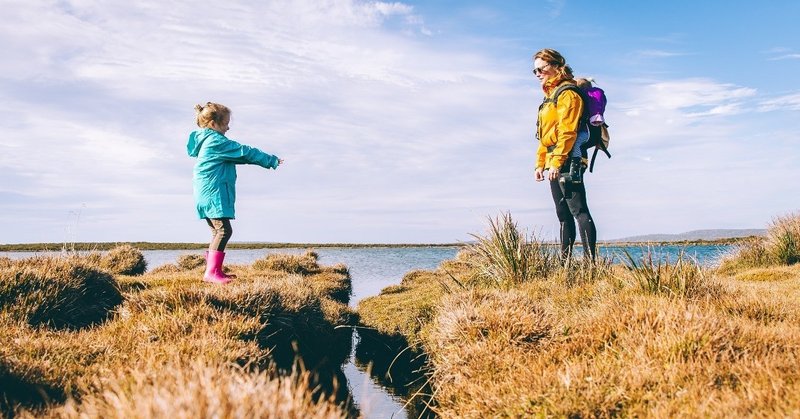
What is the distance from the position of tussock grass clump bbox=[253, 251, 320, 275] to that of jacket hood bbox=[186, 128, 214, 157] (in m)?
5.85

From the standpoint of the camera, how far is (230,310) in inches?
215

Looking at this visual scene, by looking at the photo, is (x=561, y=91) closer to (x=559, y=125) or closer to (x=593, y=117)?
(x=559, y=125)

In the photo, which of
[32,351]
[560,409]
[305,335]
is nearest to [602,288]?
[560,409]

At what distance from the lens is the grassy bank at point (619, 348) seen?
3.08 meters

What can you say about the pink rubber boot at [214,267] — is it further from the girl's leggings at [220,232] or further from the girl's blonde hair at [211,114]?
the girl's blonde hair at [211,114]

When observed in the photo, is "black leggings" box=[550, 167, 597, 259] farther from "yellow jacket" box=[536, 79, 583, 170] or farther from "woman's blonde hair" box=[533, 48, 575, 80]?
"woman's blonde hair" box=[533, 48, 575, 80]

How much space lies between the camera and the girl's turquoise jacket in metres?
7.94

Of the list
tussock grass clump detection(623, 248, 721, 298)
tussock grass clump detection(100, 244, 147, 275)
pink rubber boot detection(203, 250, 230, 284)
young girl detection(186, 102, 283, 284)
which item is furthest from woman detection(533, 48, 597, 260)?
tussock grass clump detection(100, 244, 147, 275)

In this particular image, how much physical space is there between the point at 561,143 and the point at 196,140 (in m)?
5.52

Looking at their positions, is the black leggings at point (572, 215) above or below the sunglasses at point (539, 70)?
below

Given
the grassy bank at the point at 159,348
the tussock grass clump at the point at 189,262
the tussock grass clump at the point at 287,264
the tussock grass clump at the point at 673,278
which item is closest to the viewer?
the grassy bank at the point at 159,348

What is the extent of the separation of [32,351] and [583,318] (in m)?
4.67

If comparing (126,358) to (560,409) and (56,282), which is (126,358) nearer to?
(56,282)

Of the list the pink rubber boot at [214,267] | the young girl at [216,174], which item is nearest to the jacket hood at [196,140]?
the young girl at [216,174]
